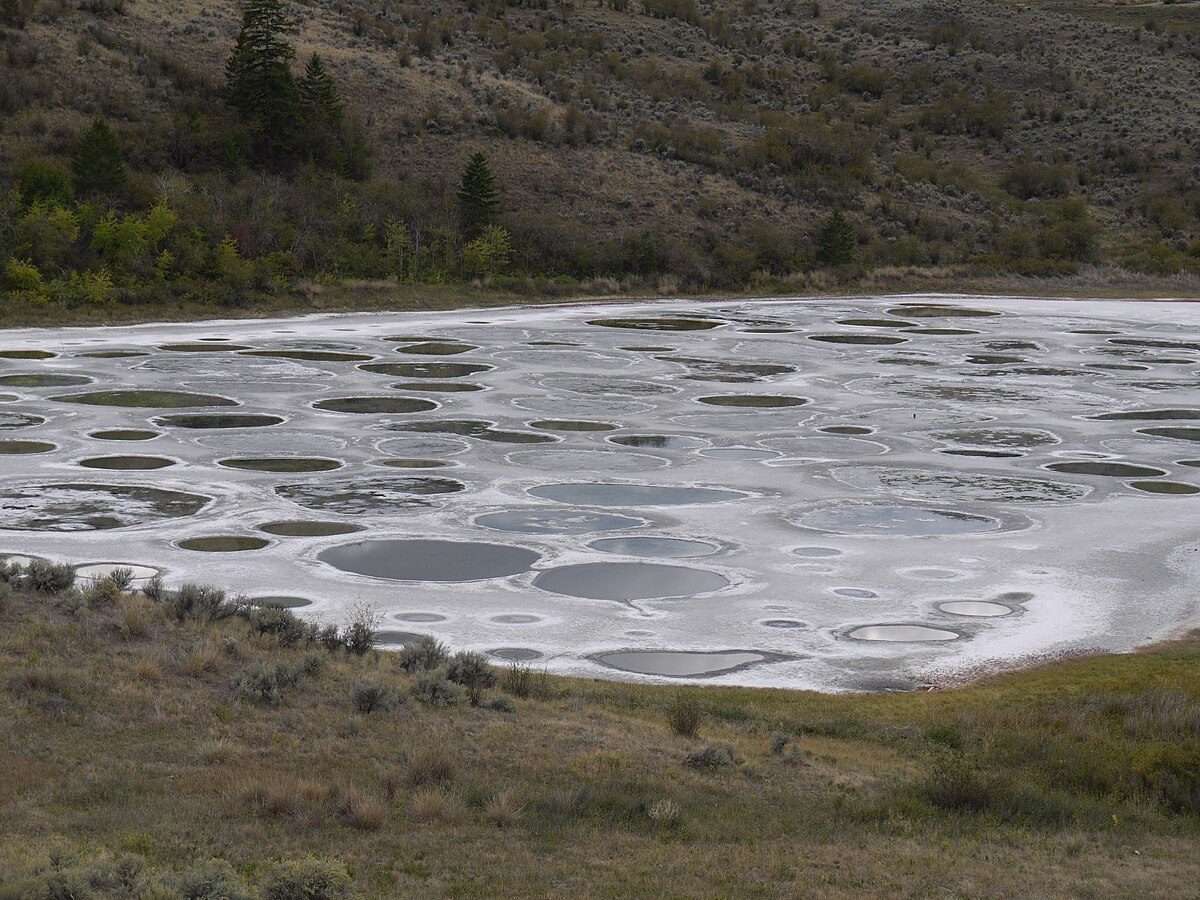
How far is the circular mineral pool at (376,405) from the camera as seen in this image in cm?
2633

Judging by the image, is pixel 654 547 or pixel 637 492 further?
pixel 637 492

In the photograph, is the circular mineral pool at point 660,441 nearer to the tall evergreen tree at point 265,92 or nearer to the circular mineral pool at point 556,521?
the circular mineral pool at point 556,521

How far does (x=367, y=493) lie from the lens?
19547 millimetres

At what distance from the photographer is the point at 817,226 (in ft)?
218

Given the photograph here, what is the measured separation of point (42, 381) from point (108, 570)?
1452 cm

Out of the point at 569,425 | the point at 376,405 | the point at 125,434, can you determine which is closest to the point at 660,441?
the point at 569,425

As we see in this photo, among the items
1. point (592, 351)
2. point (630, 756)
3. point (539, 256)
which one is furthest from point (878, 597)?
point (539, 256)

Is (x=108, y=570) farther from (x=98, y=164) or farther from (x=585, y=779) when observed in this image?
(x=98, y=164)

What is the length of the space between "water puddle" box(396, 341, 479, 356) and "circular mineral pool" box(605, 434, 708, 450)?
11.6 metres

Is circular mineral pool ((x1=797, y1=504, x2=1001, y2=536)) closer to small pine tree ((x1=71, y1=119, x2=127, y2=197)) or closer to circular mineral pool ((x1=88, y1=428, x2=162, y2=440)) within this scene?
circular mineral pool ((x1=88, y1=428, x2=162, y2=440))

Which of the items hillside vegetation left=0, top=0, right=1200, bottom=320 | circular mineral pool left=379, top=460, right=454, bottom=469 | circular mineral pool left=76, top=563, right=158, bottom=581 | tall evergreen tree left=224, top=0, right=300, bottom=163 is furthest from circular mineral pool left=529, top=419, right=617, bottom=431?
tall evergreen tree left=224, top=0, right=300, bottom=163

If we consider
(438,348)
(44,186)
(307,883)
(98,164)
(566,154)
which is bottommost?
(307,883)

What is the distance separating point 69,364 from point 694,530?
18.2 meters

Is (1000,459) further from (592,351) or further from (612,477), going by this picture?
(592,351)
